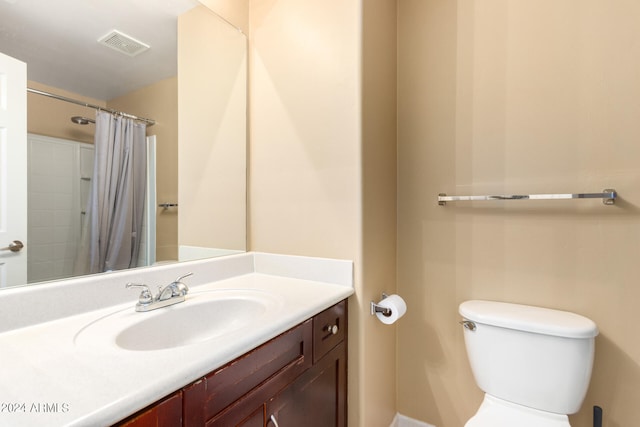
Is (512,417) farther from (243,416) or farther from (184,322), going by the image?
(184,322)

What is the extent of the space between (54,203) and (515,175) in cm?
167

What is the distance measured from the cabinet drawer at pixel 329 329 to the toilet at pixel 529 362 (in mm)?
502

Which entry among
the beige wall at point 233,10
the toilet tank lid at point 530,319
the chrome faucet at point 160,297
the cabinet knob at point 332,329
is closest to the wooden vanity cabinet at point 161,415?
the chrome faucet at point 160,297

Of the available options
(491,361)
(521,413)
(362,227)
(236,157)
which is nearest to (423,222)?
(362,227)

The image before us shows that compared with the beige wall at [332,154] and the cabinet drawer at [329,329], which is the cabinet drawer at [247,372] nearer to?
the cabinet drawer at [329,329]

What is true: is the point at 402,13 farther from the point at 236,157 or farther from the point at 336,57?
the point at 236,157

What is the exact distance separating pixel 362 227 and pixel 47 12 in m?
1.23

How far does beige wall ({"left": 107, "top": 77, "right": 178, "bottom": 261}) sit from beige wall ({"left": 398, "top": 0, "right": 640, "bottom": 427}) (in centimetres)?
106

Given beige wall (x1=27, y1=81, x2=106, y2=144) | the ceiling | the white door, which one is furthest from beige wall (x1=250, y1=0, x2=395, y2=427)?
the white door

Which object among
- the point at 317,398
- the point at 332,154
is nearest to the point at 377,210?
the point at 332,154

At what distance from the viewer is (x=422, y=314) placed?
1417 mm

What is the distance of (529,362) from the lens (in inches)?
40.7

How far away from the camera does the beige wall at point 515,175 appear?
1.05m

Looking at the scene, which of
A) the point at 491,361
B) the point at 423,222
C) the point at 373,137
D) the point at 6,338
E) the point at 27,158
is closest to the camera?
the point at 6,338
